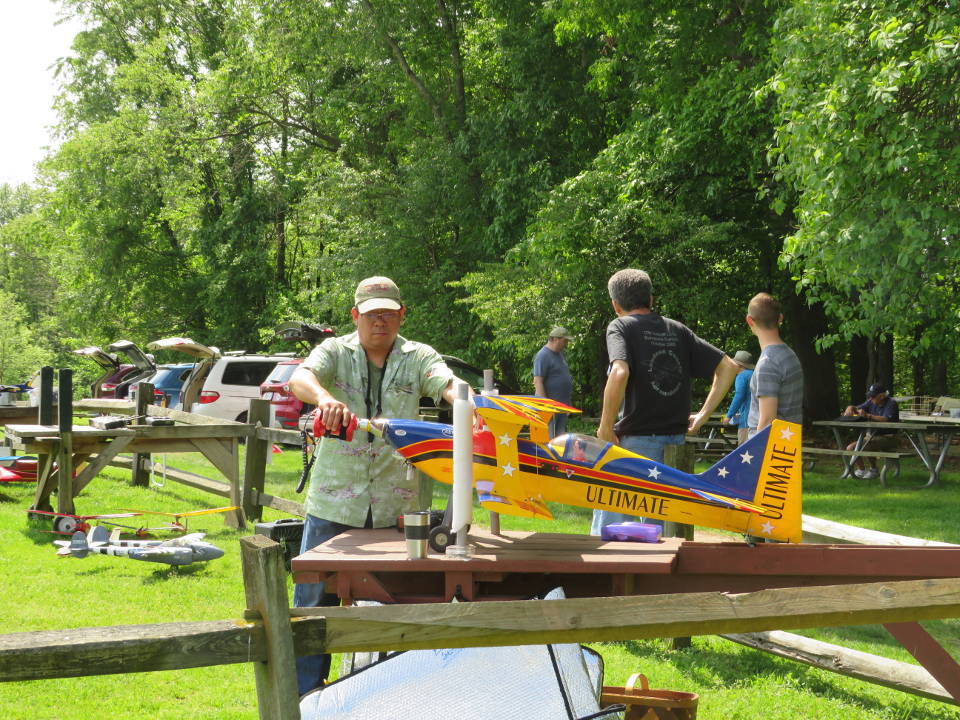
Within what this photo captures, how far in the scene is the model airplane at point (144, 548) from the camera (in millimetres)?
7281

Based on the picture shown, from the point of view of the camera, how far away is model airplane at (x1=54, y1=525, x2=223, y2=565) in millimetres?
7281

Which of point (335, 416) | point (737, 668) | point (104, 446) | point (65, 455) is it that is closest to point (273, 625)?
point (335, 416)

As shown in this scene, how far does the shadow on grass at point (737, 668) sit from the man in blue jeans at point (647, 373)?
2.94ft

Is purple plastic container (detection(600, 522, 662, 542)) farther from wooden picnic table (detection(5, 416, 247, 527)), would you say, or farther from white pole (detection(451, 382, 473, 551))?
wooden picnic table (detection(5, 416, 247, 527))

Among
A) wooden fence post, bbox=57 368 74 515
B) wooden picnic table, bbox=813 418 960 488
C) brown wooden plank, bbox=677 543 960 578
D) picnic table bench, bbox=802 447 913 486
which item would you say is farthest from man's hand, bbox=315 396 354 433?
wooden picnic table, bbox=813 418 960 488

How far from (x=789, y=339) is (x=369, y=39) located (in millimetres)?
11654

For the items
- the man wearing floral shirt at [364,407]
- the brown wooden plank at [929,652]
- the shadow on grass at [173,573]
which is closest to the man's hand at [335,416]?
the man wearing floral shirt at [364,407]

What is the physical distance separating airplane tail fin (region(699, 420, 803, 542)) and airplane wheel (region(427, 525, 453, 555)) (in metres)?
1.00

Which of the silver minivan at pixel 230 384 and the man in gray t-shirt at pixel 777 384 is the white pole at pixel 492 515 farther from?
the silver minivan at pixel 230 384

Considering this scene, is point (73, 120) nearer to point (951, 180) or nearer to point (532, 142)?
point (532, 142)

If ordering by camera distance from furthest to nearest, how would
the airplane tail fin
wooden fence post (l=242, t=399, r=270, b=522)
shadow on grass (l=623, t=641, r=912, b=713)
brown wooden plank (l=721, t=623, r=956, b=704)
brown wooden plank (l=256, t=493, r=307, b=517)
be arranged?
wooden fence post (l=242, t=399, r=270, b=522)
brown wooden plank (l=256, t=493, r=307, b=517)
shadow on grass (l=623, t=641, r=912, b=713)
brown wooden plank (l=721, t=623, r=956, b=704)
the airplane tail fin

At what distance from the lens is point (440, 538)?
117 inches

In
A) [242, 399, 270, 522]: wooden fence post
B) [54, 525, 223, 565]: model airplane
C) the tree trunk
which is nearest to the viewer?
[54, 525, 223, 565]: model airplane

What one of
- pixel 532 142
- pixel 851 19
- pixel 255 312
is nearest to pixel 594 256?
A: pixel 532 142
